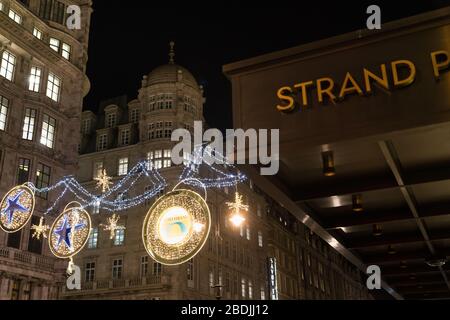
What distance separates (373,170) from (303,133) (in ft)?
8.05

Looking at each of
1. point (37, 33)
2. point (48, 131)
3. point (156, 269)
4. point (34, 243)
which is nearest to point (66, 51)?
point (37, 33)

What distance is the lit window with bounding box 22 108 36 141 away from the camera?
34531mm

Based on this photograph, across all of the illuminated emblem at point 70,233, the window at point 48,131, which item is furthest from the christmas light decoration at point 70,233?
the window at point 48,131

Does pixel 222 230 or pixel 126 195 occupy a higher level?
pixel 126 195

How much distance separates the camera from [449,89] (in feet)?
20.5

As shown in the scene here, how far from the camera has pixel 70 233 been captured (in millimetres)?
21375

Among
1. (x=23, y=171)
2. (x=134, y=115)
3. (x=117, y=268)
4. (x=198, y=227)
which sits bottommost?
(x=198, y=227)

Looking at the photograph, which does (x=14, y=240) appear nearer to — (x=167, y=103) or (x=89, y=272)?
(x=89, y=272)

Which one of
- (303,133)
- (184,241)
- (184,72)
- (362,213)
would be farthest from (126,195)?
(303,133)

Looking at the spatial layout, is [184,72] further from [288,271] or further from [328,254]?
[328,254]

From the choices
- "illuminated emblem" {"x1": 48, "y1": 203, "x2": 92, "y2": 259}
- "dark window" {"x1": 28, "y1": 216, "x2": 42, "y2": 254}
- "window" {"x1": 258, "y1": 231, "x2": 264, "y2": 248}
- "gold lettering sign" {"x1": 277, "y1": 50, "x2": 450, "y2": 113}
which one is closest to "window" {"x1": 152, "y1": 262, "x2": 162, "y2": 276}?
"dark window" {"x1": 28, "y1": 216, "x2": 42, "y2": 254}

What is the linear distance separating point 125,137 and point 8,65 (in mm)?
25137

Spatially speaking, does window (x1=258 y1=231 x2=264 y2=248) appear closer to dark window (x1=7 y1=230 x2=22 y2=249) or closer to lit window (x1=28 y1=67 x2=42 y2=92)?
lit window (x1=28 y1=67 x2=42 y2=92)
